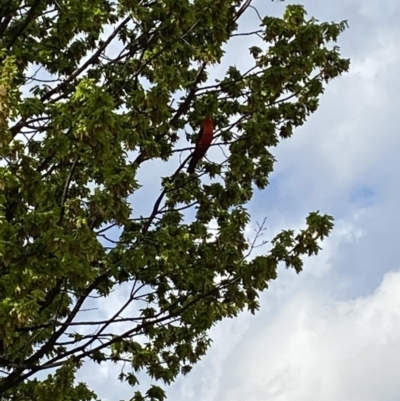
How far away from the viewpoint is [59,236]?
7.90 metres

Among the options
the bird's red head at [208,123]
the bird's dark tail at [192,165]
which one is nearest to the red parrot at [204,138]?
the bird's red head at [208,123]

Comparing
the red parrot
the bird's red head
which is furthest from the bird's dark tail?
the bird's red head

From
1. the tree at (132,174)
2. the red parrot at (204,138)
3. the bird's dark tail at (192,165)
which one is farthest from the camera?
the bird's dark tail at (192,165)

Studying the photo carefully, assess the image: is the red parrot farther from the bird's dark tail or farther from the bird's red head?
the bird's dark tail

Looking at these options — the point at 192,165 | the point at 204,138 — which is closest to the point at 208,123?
the point at 204,138

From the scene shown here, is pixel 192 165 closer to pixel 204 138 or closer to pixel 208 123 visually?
pixel 204 138

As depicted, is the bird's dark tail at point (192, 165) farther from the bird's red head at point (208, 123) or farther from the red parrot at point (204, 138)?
the bird's red head at point (208, 123)

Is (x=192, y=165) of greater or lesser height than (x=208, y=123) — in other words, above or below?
below

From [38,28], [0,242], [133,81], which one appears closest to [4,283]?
[0,242]

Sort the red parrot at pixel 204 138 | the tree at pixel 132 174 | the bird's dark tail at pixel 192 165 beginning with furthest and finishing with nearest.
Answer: the bird's dark tail at pixel 192 165, the red parrot at pixel 204 138, the tree at pixel 132 174

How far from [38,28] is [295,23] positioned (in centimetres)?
418

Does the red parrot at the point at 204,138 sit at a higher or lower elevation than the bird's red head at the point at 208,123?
lower

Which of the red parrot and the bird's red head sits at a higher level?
the bird's red head

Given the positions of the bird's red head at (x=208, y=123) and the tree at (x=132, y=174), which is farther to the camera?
the bird's red head at (x=208, y=123)
